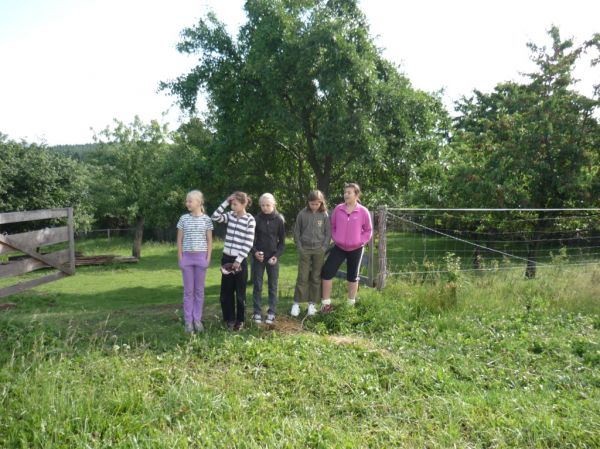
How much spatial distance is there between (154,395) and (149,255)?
19.8 meters

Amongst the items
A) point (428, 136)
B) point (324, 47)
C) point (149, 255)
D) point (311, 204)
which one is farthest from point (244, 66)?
point (149, 255)

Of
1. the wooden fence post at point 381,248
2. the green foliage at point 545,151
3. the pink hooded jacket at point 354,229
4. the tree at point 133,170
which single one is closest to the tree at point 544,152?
the green foliage at point 545,151

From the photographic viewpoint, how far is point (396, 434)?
3.25 m

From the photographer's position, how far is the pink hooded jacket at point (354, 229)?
246 inches

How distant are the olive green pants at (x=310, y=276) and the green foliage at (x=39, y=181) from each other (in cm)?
1593

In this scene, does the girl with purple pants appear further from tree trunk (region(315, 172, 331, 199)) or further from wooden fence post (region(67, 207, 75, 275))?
tree trunk (region(315, 172, 331, 199))

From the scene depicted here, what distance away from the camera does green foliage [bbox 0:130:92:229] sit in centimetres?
1850

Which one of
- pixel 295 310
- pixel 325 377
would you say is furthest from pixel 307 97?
pixel 325 377

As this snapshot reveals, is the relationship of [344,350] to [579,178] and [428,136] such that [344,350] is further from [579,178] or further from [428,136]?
[579,178]

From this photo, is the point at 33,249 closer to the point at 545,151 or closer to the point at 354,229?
the point at 354,229

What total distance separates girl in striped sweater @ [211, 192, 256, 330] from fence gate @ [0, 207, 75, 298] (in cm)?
291

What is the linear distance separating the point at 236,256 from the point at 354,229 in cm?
165

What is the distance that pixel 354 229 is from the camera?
6242mm

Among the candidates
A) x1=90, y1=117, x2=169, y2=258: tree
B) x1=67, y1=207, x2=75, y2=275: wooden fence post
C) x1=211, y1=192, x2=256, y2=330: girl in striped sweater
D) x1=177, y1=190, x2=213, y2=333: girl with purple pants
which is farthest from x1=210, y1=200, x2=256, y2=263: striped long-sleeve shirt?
x1=90, y1=117, x2=169, y2=258: tree
